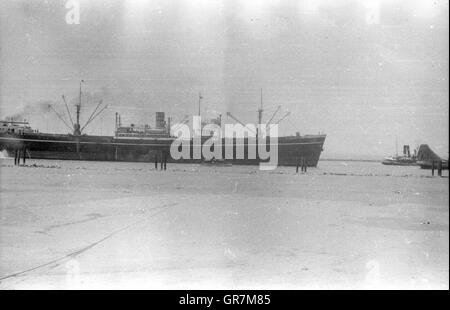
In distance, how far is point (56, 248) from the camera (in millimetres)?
5047

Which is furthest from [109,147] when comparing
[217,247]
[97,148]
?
[217,247]

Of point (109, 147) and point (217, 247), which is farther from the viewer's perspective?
point (109, 147)

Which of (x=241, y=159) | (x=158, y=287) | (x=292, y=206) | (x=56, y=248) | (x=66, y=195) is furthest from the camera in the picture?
(x=241, y=159)

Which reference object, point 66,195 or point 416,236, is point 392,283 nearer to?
point 416,236

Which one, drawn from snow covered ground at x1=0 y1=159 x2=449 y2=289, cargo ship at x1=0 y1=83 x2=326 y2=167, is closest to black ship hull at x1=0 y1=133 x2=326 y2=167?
cargo ship at x1=0 y1=83 x2=326 y2=167

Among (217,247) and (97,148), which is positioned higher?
(97,148)

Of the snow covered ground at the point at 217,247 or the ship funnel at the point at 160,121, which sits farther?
the ship funnel at the point at 160,121

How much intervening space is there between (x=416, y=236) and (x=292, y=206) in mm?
3776

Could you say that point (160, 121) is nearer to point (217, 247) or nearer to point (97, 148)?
point (97, 148)

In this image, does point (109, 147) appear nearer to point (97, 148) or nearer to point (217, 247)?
point (97, 148)

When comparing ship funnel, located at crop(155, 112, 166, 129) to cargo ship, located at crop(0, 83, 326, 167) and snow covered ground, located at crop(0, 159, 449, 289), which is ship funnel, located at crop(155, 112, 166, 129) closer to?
cargo ship, located at crop(0, 83, 326, 167)

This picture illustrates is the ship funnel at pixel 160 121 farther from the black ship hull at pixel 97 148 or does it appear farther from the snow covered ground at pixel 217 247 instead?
the snow covered ground at pixel 217 247

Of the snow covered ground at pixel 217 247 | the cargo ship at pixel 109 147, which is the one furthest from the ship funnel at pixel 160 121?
the snow covered ground at pixel 217 247
